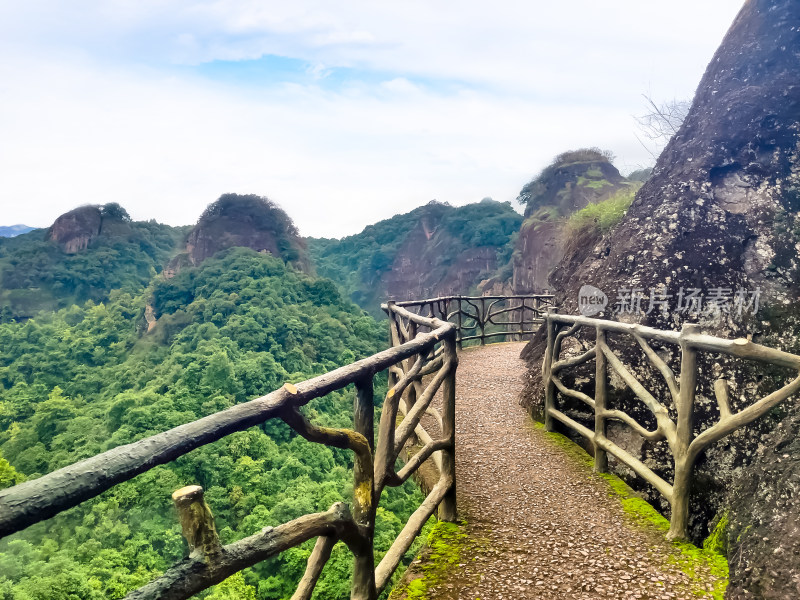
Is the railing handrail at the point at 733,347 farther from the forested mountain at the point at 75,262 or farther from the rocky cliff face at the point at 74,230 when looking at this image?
the rocky cliff face at the point at 74,230

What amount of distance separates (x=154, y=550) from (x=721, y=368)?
12362mm

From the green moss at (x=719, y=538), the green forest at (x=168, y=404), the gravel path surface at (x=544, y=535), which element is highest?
the green moss at (x=719, y=538)

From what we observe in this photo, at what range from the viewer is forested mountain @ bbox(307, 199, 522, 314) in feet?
176

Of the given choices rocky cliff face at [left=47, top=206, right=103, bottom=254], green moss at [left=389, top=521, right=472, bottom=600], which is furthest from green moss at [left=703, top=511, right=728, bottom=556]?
rocky cliff face at [left=47, top=206, right=103, bottom=254]

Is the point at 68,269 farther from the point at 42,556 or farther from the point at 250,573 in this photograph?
the point at 250,573

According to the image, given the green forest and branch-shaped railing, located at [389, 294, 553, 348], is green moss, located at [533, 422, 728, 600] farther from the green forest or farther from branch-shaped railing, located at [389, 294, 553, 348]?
the green forest

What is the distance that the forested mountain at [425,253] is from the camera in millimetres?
53719

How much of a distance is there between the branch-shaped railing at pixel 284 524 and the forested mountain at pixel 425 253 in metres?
44.3

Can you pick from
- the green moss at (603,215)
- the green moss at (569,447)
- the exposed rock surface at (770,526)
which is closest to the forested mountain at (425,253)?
the green moss at (603,215)

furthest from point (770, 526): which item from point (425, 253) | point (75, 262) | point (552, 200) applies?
point (425, 253)

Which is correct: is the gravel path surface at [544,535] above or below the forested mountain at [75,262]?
below

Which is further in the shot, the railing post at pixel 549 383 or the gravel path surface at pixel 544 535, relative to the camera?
the railing post at pixel 549 383

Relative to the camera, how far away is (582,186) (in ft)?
111

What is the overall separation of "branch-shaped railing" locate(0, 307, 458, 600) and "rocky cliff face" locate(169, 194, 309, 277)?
119 ft
